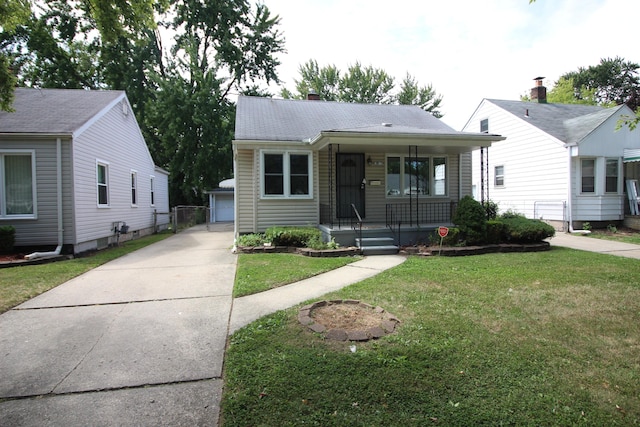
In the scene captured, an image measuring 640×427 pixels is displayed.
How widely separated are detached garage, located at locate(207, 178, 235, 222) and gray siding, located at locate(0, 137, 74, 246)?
15287 millimetres

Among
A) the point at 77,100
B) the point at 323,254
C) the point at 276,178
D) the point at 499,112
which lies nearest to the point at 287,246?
the point at 323,254

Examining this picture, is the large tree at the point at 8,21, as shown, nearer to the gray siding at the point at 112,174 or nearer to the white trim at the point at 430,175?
the gray siding at the point at 112,174

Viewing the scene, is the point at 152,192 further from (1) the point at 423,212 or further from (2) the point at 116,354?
(2) the point at 116,354

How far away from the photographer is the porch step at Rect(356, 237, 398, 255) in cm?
844

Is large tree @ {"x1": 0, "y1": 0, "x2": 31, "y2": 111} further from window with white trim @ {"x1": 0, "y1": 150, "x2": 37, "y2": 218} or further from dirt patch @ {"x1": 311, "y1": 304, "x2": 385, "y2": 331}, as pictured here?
dirt patch @ {"x1": 311, "y1": 304, "x2": 385, "y2": 331}

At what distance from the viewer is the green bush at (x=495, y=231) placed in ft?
29.3

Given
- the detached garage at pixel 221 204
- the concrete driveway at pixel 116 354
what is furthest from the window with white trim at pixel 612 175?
the detached garage at pixel 221 204

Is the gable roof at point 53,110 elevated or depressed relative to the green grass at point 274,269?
elevated

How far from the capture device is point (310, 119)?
12.3 m

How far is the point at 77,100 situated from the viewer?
1127 cm

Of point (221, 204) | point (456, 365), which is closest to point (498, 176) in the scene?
point (456, 365)

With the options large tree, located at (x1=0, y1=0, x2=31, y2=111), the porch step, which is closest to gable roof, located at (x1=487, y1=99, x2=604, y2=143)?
the porch step

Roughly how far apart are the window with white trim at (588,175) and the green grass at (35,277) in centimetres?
1619

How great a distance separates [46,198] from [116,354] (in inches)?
313
